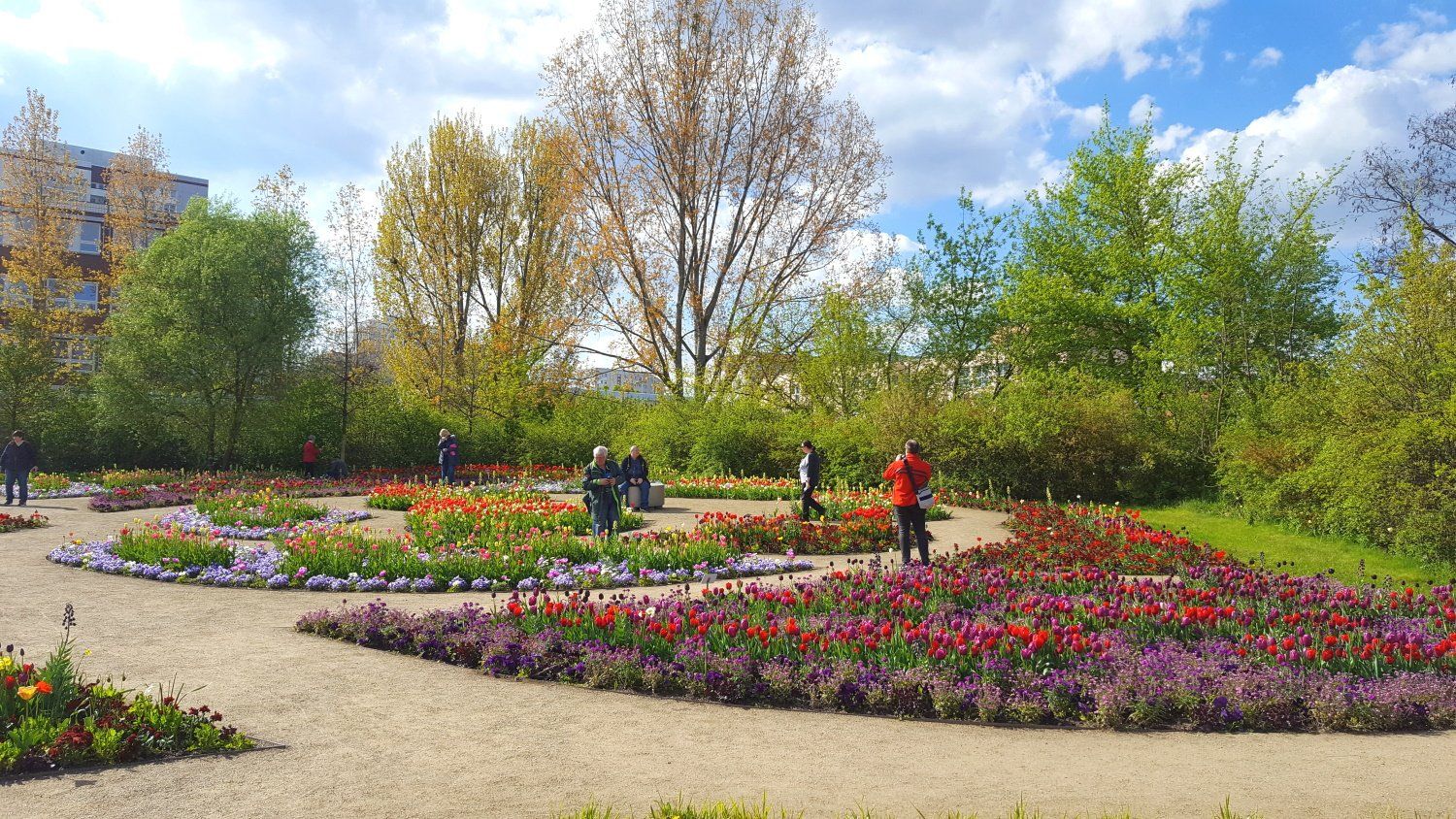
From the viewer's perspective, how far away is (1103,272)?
30.5m

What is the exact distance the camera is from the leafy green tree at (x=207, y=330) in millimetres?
27141

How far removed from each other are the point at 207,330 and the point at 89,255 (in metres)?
29.3

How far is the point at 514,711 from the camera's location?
567cm

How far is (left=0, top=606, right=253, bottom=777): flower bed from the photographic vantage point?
447 centimetres

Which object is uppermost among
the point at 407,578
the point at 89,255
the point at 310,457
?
the point at 89,255

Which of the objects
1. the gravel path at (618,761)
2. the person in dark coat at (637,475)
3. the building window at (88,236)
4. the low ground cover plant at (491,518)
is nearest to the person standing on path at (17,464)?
the low ground cover plant at (491,518)

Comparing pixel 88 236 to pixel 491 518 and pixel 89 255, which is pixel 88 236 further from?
pixel 491 518

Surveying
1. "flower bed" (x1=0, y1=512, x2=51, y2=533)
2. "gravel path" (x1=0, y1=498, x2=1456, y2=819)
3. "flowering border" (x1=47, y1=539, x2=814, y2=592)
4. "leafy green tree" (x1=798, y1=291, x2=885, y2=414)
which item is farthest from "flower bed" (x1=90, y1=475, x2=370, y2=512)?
"gravel path" (x1=0, y1=498, x2=1456, y2=819)

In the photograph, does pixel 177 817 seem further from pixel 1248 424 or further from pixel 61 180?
pixel 61 180

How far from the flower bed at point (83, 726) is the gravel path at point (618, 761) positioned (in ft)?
0.58

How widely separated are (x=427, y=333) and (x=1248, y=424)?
29691 mm

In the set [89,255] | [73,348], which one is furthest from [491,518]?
[89,255]

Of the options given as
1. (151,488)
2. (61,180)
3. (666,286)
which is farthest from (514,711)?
(61,180)

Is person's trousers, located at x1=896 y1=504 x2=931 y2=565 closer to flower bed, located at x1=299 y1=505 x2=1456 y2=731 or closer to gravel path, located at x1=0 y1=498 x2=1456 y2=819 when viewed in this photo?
flower bed, located at x1=299 y1=505 x2=1456 y2=731
